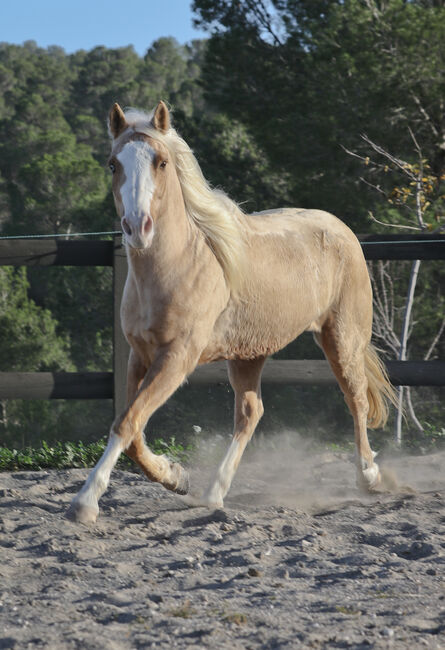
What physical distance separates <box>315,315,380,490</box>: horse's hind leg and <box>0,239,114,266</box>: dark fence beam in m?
1.59

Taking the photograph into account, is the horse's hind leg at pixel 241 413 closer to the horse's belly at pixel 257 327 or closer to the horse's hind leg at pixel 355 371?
the horse's belly at pixel 257 327

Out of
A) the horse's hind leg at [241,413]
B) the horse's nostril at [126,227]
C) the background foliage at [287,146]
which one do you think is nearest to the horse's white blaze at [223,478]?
the horse's hind leg at [241,413]

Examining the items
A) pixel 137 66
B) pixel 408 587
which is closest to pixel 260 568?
pixel 408 587

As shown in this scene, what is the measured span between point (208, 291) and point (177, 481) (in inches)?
37.2

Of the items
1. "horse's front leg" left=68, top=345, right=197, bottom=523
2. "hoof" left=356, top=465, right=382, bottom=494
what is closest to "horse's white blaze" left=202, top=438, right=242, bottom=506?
"horse's front leg" left=68, top=345, right=197, bottom=523

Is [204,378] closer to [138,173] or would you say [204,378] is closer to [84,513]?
[84,513]

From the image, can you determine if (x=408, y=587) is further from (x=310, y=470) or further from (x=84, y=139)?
(x=84, y=139)

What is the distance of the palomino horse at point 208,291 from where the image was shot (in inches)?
143

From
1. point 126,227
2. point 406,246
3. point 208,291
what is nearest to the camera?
point 126,227

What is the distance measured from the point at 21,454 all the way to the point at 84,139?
34.9 meters

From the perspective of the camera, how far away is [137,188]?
347 cm

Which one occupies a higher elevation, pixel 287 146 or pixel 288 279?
pixel 287 146

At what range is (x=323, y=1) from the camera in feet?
48.7

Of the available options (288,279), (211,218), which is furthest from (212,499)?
(211,218)
